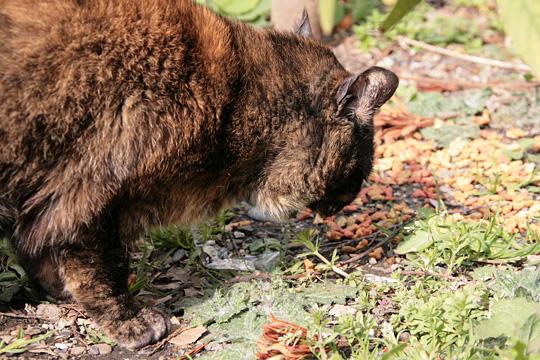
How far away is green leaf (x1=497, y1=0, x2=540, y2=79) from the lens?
1212 mm

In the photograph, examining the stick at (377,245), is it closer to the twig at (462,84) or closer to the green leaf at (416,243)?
the green leaf at (416,243)

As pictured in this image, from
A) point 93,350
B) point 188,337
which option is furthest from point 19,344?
point 188,337

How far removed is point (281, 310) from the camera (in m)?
3.31

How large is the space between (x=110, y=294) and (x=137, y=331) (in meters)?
0.19

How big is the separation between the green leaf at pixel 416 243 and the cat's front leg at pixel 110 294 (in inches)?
46.1

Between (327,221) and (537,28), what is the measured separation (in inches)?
120

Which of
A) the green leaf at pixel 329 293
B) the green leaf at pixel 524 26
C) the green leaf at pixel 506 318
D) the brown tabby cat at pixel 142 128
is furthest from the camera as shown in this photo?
the green leaf at pixel 329 293

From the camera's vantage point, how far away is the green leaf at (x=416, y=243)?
144 inches

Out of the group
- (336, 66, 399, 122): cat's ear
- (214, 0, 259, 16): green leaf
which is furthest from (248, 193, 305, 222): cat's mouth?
(214, 0, 259, 16): green leaf

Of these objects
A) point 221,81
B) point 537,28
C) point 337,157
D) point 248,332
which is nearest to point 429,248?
point 337,157

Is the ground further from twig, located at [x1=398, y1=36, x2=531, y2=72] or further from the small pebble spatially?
twig, located at [x1=398, y1=36, x2=531, y2=72]

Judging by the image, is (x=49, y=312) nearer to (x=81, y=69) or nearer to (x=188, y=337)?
(x=188, y=337)

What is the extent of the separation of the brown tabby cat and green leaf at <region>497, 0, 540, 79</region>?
1.92 metres

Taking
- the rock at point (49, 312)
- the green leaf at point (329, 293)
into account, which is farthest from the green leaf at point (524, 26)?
the rock at point (49, 312)
